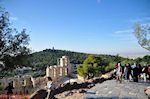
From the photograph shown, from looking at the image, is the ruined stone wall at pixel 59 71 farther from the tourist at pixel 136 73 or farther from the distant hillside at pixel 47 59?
the distant hillside at pixel 47 59

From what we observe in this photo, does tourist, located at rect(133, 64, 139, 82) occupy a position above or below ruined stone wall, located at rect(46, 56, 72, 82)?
above

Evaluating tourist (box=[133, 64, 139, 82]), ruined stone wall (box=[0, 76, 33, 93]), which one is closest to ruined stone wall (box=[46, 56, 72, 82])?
ruined stone wall (box=[0, 76, 33, 93])

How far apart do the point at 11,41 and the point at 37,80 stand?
1311cm

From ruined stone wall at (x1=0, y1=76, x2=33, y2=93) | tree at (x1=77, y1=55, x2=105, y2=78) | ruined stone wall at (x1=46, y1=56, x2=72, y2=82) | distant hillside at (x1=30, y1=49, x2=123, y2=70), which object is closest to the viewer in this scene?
ruined stone wall at (x1=0, y1=76, x2=33, y2=93)

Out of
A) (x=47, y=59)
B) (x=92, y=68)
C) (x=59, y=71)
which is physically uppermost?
(x=47, y=59)

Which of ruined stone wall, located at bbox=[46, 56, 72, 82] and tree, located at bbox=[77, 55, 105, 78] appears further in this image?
ruined stone wall, located at bbox=[46, 56, 72, 82]

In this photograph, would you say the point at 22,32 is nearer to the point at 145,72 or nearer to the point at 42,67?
the point at 145,72

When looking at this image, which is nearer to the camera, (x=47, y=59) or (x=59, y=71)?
(x=59, y=71)

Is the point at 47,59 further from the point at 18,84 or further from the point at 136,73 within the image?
the point at 136,73

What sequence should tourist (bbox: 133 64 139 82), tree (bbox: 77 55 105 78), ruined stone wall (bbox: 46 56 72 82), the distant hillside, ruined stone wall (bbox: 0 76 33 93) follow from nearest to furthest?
tourist (bbox: 133 64 139 82) → ruined stone wall (bbox: 0 76 33 93) → tree (bbox: 77 55 105 78) → ruined stone wall (bbox: 46 56 72 82) → the distant hillside

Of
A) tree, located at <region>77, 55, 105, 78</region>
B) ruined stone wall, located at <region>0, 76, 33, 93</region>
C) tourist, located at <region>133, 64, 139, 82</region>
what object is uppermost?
tourist, located at <region>133, 64, 139, 82</region>

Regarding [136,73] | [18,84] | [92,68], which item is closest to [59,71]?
[92,68]

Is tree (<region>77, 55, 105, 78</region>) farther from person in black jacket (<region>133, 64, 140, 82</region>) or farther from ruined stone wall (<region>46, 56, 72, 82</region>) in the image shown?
person in black jacket (<region>133, 64, 140, 82</region>)

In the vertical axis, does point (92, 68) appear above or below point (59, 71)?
above
